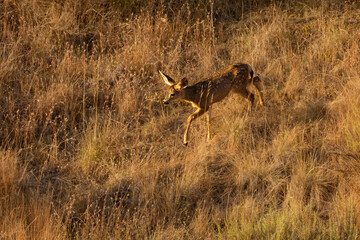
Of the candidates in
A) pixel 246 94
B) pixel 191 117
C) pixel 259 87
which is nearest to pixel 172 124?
pixel 191 117

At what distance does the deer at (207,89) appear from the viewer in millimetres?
7836

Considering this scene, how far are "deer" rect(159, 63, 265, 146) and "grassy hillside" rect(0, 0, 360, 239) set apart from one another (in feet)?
1.00

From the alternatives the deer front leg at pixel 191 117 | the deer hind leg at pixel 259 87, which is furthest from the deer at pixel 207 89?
the deer hind leg at pixel 259 87

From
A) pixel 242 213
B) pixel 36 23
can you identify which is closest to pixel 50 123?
pixel 36 23

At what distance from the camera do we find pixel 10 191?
6559 mm

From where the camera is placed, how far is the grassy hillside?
6137 millimetres

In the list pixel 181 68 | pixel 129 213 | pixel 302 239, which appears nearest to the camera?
pixel 302 239

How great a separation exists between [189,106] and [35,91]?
2.52 metres

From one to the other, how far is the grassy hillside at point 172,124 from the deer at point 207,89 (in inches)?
12.0

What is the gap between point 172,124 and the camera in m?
8.47

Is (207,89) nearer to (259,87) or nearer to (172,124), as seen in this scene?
(172,124)

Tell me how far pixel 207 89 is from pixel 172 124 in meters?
0.88

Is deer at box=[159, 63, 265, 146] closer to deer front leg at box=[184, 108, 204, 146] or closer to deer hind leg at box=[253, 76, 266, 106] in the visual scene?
deer front leg at box=[184, 108, 204, 146]

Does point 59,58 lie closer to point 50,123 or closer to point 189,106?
point 50,123
